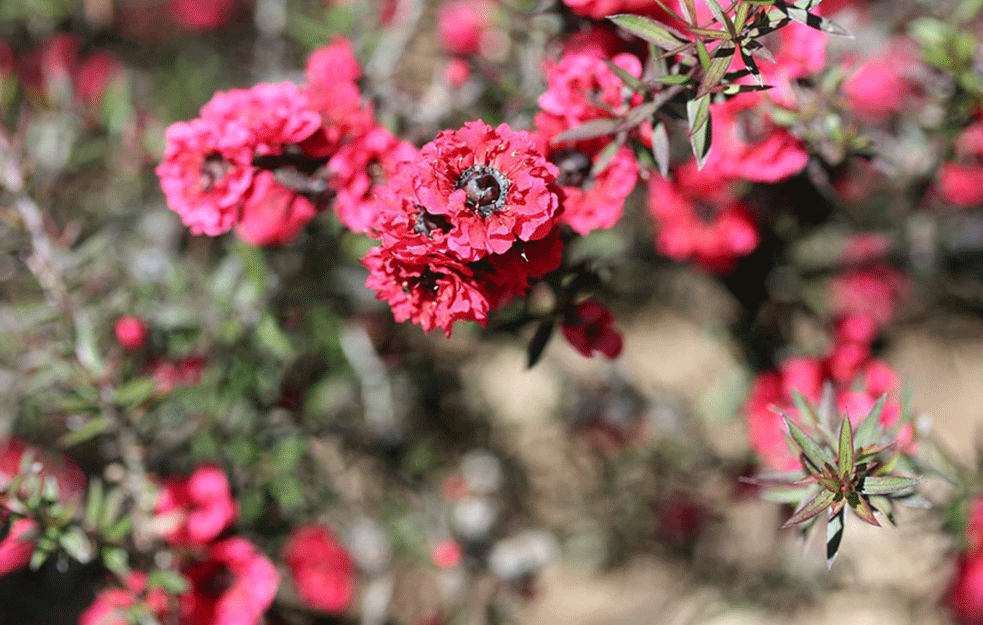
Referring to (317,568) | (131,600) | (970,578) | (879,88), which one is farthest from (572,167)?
(879,88)

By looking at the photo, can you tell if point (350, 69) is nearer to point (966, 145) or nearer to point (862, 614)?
point (966, 145)

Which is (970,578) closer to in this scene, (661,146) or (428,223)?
(661,146)

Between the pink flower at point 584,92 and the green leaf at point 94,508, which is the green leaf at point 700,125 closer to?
the pink flower at point 584,92

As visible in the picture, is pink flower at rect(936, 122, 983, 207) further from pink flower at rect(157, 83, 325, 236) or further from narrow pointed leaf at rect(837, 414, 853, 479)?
pink flower at rect(157, 83, 325, 236)

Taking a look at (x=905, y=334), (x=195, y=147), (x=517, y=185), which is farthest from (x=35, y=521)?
(x=905, y=334)

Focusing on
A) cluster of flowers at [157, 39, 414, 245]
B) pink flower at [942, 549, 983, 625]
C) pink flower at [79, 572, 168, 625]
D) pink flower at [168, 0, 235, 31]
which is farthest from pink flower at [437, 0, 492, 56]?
pink flower at [942, 549, 983, 625]

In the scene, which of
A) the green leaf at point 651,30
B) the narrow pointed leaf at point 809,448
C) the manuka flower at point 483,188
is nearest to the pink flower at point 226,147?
the manuka flower at point 483,188
